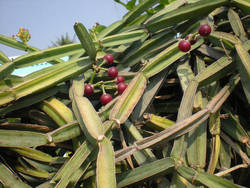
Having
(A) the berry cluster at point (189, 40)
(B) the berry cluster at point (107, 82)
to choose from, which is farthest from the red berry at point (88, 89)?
(A) the berry cluster at point (189, 40)

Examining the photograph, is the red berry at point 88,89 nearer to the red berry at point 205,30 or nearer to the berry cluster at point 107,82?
the berry cluster at point 107,82

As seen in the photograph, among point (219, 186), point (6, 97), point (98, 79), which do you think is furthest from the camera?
point (98, 79)

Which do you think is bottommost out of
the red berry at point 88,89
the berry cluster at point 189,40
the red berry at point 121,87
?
the red berry at point 121,87

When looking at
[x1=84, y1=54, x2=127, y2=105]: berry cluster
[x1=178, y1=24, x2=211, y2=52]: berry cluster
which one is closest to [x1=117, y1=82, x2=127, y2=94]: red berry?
[x1=84, y1=54, x2=127, y2=105]: berry cluster

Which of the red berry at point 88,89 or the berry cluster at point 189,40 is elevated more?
the berry cluster at point 189,40

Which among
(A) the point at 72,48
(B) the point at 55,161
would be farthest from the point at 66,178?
(A) the point at 72,48

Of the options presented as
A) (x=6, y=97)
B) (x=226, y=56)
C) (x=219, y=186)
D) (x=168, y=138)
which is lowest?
(x=219, y=186)

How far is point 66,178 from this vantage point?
1.75ft

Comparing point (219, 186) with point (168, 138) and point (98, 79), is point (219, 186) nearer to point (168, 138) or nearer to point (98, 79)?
point (168, 138)

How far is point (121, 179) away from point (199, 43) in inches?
19.8

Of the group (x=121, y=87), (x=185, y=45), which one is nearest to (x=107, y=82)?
(x=121, y=87)

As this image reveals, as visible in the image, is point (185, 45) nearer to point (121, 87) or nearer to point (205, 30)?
point (205, 30)

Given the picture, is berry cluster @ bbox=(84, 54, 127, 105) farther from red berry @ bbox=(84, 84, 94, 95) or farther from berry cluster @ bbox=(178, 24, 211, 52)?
berry cluster @ bbox=(178, 24, 211, 52)

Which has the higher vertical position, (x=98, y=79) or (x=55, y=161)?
(x=98, y=79)
